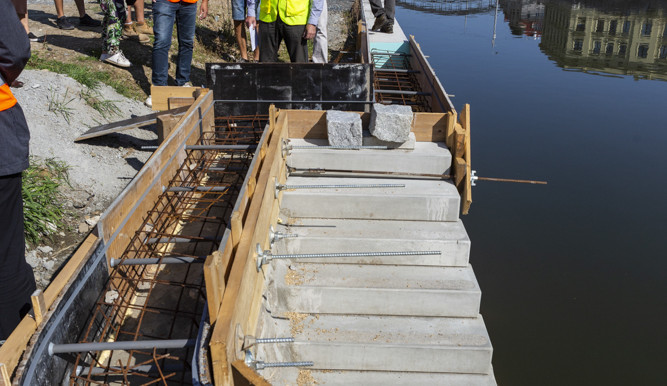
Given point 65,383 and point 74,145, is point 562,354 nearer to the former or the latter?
point 65,383

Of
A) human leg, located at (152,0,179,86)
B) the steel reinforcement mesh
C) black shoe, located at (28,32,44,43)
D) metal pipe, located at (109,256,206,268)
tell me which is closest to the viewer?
the steel reinforcement mesh

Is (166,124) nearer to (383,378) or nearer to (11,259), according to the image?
(11,259)

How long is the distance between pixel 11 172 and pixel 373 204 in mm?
2823

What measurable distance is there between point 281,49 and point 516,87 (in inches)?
317

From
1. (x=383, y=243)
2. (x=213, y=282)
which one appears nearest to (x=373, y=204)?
(x=383, y=243)

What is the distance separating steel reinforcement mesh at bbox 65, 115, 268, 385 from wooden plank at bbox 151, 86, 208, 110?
951mm

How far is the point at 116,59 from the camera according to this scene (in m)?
7.15

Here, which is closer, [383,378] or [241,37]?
[383,378]

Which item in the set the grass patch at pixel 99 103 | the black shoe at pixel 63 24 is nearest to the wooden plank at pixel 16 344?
the grass patch at pixel 99 103

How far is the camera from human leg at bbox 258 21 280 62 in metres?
7.16

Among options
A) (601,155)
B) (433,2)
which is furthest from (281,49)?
(433,2)

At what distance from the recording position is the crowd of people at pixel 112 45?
2.80 m

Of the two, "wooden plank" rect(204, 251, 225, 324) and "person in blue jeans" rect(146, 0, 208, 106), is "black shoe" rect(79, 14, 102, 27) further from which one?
"wooden plank" rect(204, 251, 225, 324)

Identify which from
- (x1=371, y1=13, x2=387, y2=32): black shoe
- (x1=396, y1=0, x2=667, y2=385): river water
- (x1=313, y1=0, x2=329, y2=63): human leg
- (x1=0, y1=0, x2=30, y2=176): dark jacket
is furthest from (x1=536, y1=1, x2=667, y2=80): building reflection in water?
(x1=0, y1=0, x2=30, y2=176): dark jacket
